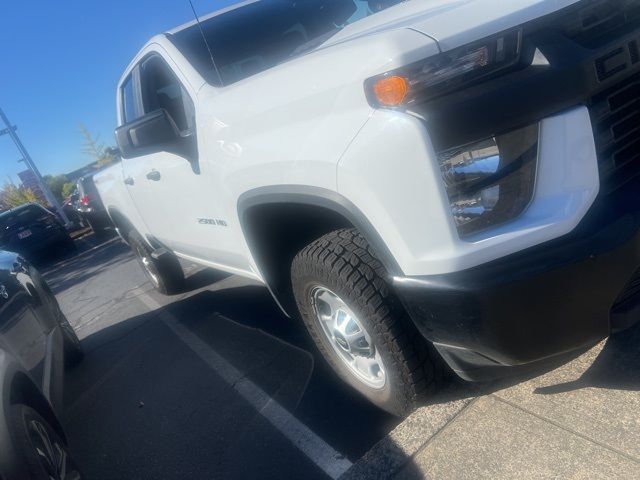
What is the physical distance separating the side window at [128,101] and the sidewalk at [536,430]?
3.06 metres

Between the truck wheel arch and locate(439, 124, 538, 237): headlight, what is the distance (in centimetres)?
31

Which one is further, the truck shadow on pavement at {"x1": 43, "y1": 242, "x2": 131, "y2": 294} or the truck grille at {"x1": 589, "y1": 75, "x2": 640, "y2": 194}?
the truck shadow on pavement at {"x1": 43, "y1": 242, "x2": 131, "y2": 294}

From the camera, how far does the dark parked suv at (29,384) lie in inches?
80.7

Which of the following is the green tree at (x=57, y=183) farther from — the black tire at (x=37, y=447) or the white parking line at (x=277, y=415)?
the black tire at (x=37, y=447)

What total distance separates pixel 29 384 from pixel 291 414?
1.34 metres

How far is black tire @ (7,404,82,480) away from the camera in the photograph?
2.04 metres

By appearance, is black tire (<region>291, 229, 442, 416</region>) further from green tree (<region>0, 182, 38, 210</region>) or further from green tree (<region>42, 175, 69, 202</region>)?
green tree (<region>42, 175, 69, 202</region>)

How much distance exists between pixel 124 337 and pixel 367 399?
133 inches

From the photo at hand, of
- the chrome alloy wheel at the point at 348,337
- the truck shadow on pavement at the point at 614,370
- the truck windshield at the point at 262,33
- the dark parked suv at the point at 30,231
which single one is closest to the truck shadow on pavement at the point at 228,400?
the truck shadow on pavement at the point at 614,370

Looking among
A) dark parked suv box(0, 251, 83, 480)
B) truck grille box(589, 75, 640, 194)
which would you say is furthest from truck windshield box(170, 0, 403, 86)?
dark parked suv box(0, 251, 83, 480)

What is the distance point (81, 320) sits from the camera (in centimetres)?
668

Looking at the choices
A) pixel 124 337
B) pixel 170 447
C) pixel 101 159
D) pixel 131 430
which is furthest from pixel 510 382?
pixel 101 159

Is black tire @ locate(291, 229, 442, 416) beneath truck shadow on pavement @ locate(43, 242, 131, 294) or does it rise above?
above

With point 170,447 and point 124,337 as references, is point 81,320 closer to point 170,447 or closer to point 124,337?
point 124,337
